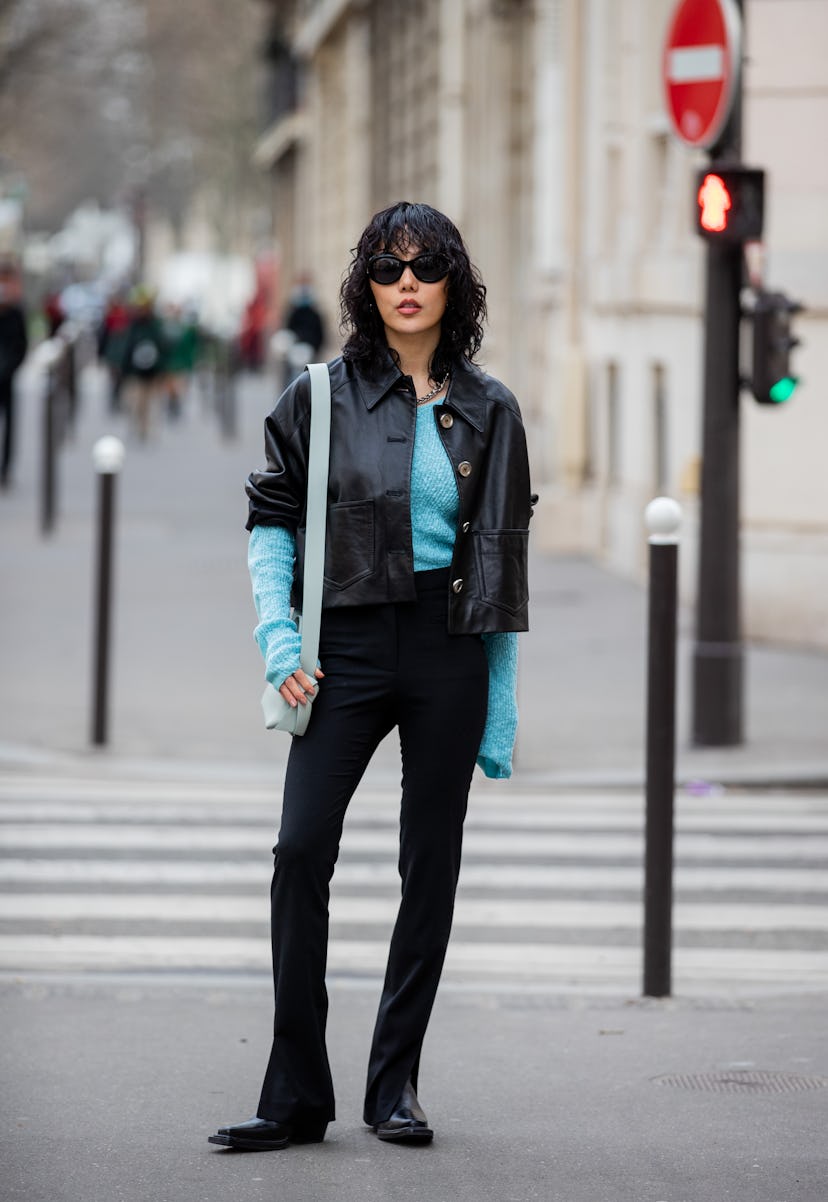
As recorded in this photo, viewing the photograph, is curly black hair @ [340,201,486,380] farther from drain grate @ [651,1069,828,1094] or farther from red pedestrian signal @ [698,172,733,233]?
red pedestrian signal @ [698,172,733,233]

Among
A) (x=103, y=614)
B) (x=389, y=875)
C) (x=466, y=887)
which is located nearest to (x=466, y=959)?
(x=466, y=887)

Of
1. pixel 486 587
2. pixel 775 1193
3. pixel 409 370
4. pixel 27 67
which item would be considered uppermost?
pixel 27 67

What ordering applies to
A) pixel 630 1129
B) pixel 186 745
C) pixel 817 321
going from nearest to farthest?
pixel 630 1129
pixel 186 745
pixel 817 321

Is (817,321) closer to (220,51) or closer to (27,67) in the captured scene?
(27,67)

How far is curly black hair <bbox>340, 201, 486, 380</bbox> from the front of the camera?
15.8ft

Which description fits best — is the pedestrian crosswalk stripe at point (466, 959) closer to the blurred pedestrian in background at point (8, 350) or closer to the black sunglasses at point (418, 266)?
the black sunglasses at point (418, 266)

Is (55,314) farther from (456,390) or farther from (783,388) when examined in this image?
(456,390)

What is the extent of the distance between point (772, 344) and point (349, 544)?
5788mm

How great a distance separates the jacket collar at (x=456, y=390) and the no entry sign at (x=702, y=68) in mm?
5803

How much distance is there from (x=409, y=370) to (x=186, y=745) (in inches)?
233

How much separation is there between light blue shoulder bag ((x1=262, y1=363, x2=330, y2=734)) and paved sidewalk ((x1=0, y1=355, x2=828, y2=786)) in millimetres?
5294

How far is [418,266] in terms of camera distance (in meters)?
4.80

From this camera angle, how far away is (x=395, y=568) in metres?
4.71

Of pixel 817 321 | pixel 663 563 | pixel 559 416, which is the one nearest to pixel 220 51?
pixel 559 416
